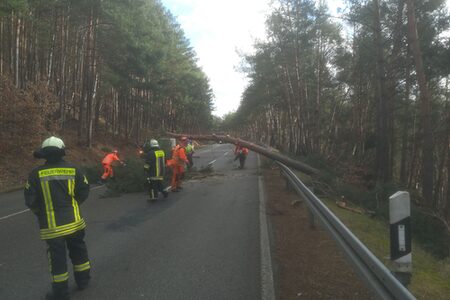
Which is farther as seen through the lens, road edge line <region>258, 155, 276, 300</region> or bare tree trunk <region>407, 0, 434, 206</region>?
bare tree trunk <region>407, 0, 434, 206</region>

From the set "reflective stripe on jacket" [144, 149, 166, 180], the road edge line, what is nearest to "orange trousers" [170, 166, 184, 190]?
"reflective stripe on jacket" [144, 149, 166, 180]

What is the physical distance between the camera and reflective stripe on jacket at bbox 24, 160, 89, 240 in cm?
512

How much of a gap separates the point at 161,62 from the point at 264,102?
1263 cm

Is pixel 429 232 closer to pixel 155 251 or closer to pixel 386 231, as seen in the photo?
pixel 386 231

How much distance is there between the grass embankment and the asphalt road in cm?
189

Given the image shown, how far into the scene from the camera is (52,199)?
5.16 meters

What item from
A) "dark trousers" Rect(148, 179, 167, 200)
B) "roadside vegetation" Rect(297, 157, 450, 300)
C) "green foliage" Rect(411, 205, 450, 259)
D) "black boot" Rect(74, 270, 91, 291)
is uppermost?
"dark trousers" Rect(148, 179, 167, 200)

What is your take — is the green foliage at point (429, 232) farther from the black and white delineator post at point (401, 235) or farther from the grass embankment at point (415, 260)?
the black and white delineator post at point (401, 235)

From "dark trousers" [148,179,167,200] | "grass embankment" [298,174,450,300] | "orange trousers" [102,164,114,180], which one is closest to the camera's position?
"grass embankment" [298,174,450,300]

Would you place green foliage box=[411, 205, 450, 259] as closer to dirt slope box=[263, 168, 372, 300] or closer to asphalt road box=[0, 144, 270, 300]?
dirt slope box=[263, 168, 372, 300]

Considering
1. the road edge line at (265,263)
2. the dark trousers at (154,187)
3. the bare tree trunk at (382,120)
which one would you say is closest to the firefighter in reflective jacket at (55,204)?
the road edge line at (265,263)

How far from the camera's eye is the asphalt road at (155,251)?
558 cm

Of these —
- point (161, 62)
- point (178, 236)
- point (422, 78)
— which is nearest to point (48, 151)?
point (178, 236)

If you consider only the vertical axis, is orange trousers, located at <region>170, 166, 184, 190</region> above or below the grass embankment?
above
